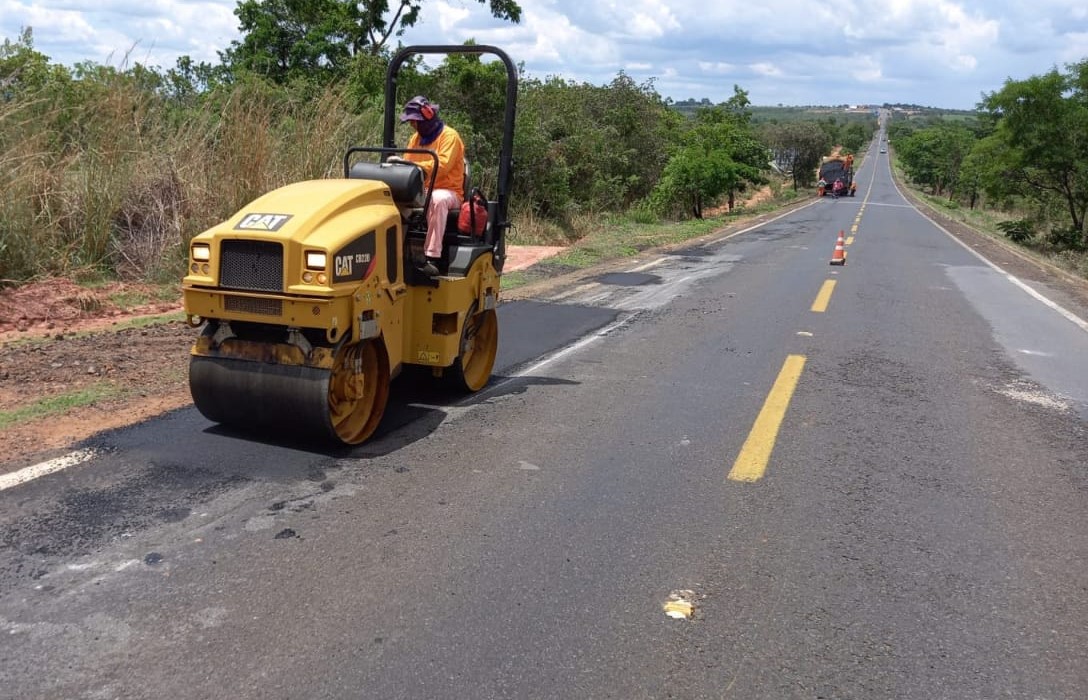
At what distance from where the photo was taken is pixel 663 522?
14.5 ft

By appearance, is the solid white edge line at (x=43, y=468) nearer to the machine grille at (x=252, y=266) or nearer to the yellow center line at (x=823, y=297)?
the machine grille at (x=252, y=266)

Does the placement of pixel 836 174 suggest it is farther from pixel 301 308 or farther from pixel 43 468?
Result: pixel 43 468

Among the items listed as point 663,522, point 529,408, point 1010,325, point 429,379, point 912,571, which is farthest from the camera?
point 1010,325

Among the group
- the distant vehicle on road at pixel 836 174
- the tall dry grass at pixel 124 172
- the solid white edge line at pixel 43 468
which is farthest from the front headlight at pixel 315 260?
the distant vehicle on road at pixel 836 174

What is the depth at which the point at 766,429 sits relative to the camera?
20.0 feet

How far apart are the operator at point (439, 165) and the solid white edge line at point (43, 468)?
2.29m

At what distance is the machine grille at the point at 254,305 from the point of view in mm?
4723

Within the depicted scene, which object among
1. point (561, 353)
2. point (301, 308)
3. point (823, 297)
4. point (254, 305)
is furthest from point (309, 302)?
point (823, 297)

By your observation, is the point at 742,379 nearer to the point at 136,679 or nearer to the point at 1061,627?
the point at 1061,627

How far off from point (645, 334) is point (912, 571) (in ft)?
18.3

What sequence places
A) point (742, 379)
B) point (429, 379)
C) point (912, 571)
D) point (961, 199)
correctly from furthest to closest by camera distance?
point (961, 199), point (742, 379), point (429, 379), point (912, 571)

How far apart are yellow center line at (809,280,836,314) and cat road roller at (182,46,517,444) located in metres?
7.04

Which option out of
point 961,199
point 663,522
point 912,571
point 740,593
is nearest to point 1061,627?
point 912,571

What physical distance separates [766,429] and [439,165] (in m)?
2.91
